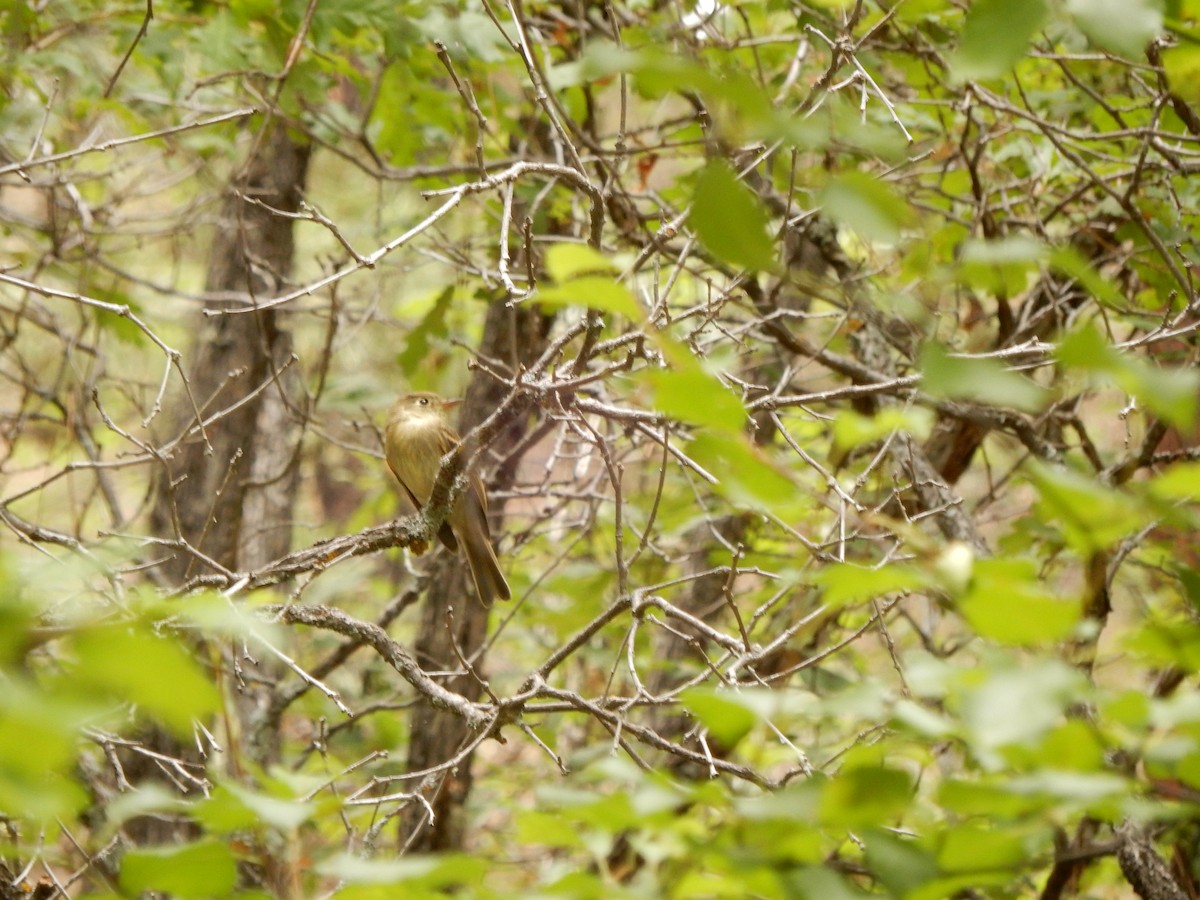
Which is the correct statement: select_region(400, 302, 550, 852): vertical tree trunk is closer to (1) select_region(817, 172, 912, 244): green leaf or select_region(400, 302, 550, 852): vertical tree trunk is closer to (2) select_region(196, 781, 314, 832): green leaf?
(2) select_region(196, 781, 314, 832): green leaf

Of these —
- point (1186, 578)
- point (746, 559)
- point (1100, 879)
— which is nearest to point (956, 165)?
point (746, 559)

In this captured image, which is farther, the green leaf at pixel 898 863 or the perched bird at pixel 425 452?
the perched bird at pixel 425 452

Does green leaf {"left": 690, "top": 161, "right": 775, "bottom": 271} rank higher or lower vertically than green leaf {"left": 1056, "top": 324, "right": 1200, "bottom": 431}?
higher

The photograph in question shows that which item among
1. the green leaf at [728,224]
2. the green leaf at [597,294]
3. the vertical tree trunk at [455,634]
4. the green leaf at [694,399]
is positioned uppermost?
the green leaf at [728,224]

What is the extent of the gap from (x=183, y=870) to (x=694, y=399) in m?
0.66

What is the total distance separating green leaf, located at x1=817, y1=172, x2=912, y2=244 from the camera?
3.18 ft

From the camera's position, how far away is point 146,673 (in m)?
0.83

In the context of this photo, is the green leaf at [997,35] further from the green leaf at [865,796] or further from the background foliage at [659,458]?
the green leaf at [865,796]

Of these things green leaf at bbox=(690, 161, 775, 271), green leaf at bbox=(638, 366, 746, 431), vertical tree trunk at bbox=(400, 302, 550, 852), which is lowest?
vertical tree trunk at bbox=(400, 302, 550, 852)

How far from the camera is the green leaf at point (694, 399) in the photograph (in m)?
1.05

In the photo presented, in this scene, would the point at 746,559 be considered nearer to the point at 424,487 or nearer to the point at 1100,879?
the point at 424,487

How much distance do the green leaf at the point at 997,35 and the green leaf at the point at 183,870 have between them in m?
1.00

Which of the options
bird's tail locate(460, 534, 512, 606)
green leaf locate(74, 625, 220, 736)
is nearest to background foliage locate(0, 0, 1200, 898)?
green leaf locate(74, 625, 220, 736)

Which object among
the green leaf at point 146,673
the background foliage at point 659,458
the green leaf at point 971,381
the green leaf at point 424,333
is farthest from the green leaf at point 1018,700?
the green leaf at point 424,333
